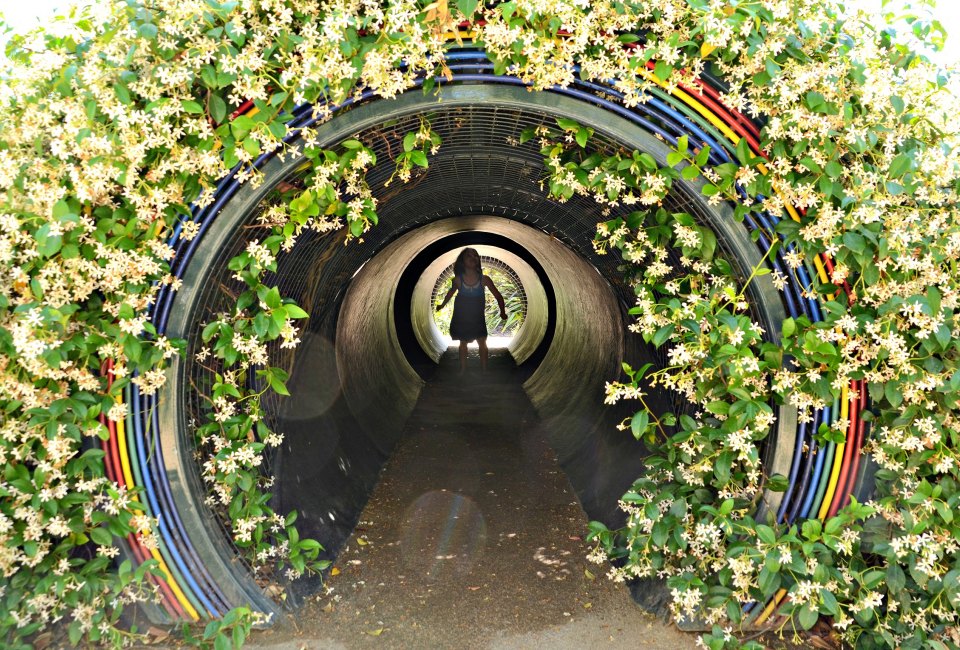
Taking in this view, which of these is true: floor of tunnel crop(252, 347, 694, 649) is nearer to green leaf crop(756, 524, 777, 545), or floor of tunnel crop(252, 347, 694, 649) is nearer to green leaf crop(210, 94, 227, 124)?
green leaf crop(756, 524, 777, 545)

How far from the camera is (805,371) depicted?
3402mm

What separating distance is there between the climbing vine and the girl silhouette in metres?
6.92

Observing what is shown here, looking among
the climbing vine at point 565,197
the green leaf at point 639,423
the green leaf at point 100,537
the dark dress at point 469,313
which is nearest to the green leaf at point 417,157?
the climbing vine at point 565,197

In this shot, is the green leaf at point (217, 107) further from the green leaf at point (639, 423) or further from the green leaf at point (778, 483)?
the green leaf at point (778, 483)

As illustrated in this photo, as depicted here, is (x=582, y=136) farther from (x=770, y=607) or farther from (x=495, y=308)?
(x=495, y=308)

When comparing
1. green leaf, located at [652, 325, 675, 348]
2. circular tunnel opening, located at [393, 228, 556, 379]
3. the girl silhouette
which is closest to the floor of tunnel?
green leaf, located at [652, 325, 675, 348]

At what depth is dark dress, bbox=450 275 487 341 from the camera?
10.9m

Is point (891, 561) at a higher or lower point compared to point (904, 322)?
lower

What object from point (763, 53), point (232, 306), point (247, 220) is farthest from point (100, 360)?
point (763, 53)

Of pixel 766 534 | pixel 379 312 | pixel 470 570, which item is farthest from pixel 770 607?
pixel 379 312

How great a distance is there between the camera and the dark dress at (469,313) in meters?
10.9

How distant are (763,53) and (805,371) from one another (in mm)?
1452

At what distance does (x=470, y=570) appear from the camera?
189 inches

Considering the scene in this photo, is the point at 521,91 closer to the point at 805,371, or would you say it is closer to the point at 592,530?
the point at 805,371
